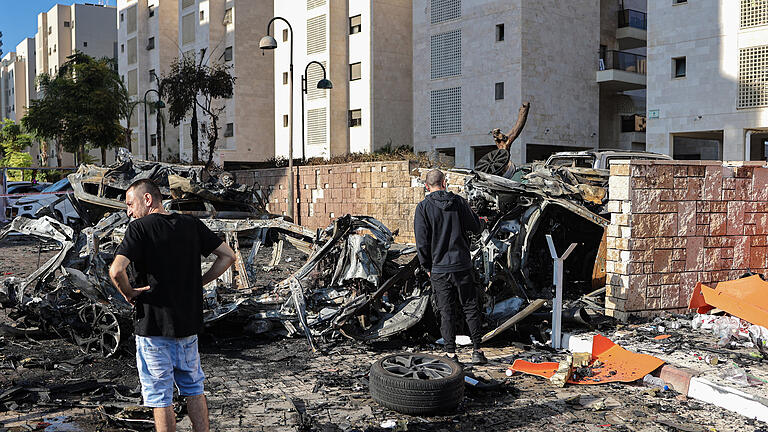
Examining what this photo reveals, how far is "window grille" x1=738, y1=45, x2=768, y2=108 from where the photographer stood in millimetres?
25094

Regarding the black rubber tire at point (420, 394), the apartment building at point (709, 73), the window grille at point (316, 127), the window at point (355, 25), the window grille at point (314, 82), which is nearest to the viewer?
the black rubber tire at point (420, 394)

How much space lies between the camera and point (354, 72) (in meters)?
40.0

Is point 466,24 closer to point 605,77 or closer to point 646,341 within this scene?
point 605,77

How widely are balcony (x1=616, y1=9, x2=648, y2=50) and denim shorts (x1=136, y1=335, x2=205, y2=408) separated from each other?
36.8 meters

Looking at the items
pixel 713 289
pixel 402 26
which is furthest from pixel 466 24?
pixel 713 289

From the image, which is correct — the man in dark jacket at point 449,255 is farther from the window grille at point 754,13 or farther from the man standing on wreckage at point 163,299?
the window grille at point 754,13

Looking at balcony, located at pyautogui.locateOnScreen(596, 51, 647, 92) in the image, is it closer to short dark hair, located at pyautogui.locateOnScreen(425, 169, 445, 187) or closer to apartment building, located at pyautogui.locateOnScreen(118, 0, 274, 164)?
apartment building, located at pyautogui.locateOnScreen(118, 0, 274, 164)

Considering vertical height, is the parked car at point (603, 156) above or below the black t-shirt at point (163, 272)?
above

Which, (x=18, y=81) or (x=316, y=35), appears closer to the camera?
(x=316, y=35)

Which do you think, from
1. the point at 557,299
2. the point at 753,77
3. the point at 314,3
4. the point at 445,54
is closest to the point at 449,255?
the point at 557,299

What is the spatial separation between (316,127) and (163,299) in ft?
126

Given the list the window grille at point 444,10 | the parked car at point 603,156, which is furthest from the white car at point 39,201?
the window grille at point 444,10

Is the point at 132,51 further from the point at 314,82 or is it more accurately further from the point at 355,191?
the point at 355,191

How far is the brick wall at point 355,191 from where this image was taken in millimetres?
17625
